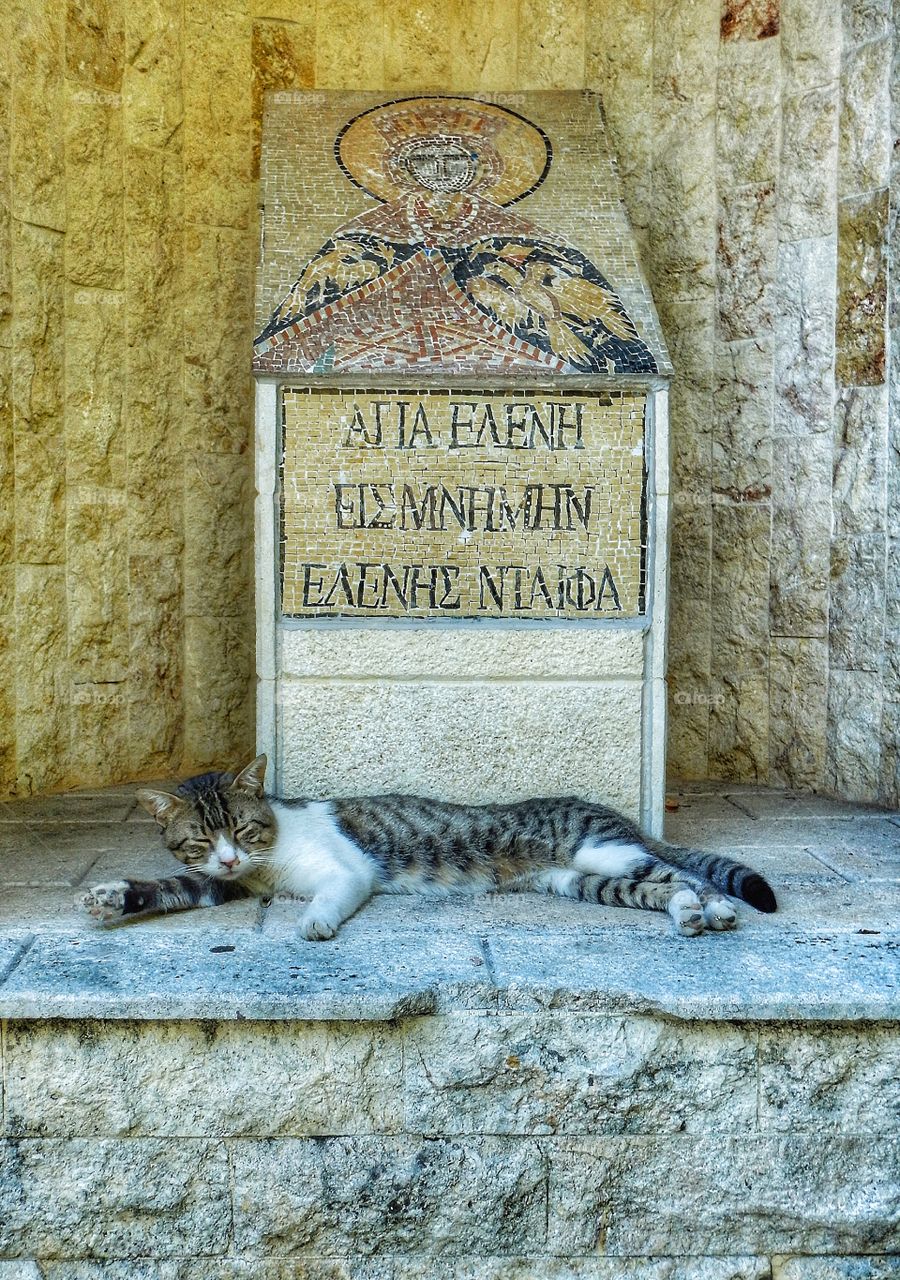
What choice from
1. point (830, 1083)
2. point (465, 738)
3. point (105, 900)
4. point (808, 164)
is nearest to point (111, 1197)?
point (105, 900)

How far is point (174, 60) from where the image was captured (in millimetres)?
4918

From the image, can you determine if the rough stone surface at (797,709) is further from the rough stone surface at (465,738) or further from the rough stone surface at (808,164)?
the rough stone surface at (808,164)

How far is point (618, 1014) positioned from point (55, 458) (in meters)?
3.09

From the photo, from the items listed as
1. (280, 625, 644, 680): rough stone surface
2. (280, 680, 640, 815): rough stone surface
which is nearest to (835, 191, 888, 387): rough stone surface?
(280, 625, 644, 680): rough stone surface

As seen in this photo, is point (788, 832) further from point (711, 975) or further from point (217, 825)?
point (217, 825)

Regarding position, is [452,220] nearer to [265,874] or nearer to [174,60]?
[174,60]

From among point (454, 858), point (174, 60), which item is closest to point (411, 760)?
point (454, 858)

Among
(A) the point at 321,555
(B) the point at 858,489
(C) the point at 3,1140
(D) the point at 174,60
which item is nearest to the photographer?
(C) the point at 3,1140

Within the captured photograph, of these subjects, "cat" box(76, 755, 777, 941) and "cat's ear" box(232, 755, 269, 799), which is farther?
"cat's ear" box(232, 755, 269, 799)

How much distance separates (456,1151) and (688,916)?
2.54ft

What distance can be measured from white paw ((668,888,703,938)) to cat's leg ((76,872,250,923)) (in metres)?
1.14

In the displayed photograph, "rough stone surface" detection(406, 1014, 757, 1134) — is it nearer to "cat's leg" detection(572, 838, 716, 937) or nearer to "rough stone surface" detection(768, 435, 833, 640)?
"cat's leg" detection(572, 838, 716, 937)

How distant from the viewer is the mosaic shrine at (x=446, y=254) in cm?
373

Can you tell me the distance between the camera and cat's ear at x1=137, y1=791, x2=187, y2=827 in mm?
3293
